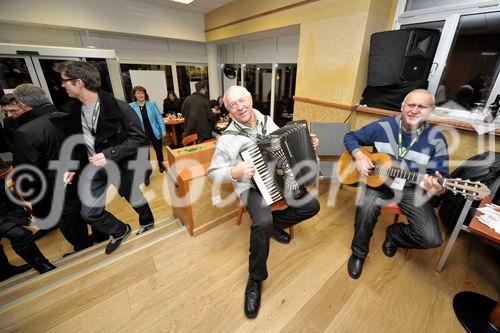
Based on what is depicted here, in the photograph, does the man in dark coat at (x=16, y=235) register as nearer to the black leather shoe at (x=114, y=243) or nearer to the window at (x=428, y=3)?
the black leather shoe at (x=114, y=243)

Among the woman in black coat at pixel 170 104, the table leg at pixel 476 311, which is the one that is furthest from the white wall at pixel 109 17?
the table leg at pixel 476 311

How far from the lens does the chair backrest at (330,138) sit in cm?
250

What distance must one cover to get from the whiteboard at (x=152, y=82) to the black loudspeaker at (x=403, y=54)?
190 inches

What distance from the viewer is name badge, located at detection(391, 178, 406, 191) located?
1.56m

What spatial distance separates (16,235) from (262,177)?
5.85 ft

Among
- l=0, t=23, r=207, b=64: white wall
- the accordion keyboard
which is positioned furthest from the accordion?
l=0, t=23, r=207, b=64: white wall

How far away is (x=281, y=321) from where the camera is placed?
3.94ft

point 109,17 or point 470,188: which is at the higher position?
point 109,17

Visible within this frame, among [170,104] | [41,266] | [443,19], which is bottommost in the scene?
[41,266]

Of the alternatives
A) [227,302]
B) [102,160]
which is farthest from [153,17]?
[227,302]

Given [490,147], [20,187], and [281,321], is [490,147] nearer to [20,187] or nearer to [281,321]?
[281,321]

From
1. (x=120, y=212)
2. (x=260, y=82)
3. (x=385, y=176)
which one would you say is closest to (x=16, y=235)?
(x=120, y=212)

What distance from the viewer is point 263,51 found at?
4648 mm

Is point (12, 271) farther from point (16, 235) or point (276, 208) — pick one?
point (276, 208)
